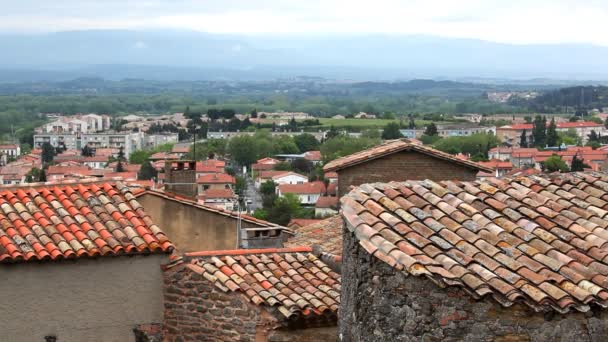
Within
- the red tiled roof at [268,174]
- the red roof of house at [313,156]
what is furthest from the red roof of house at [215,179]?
the red roof of house at [313,156]

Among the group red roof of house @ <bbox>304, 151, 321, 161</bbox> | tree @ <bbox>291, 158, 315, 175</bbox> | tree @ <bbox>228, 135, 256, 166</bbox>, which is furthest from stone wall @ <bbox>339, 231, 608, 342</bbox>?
tree @ <bbox>228, 135, 256, 166</bbox>

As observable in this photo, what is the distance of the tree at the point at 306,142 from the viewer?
165 metres

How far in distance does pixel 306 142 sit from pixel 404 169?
150 metres

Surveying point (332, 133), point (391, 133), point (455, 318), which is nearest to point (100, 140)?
point (332, 133)

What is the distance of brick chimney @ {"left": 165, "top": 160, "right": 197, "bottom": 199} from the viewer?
1684 centimetres

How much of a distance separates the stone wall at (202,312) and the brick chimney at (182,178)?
677 centimetres

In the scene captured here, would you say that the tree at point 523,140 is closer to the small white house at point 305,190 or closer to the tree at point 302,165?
the tree at point 302,165

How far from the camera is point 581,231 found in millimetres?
6520

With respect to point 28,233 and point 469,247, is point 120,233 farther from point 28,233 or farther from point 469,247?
point 469,247

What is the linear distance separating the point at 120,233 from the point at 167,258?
1.50ft

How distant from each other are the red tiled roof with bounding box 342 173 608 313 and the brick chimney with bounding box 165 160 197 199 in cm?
986

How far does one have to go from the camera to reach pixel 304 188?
352 feet

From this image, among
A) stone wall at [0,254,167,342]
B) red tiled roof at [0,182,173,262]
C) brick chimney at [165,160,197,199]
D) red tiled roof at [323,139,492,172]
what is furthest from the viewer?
brick chimney at [165,160,197,199]

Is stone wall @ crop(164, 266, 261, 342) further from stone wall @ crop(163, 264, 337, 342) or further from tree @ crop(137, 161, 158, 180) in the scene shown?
tree @ crop(137, 161, 158, 180)
